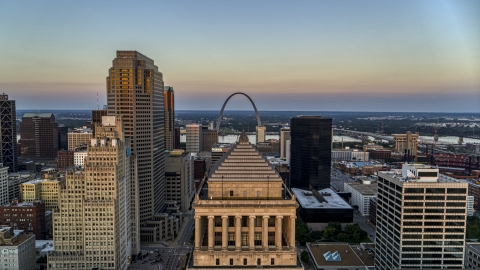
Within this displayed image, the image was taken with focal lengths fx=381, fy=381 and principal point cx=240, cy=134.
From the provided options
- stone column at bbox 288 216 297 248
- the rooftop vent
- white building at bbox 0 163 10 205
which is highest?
stone column at bbox 288 216 297 248

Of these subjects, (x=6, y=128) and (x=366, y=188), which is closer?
(x=366, y=188)

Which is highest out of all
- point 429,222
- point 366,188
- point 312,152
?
point 312,152

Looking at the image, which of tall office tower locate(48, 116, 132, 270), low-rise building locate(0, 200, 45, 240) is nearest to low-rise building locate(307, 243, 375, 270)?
tall office tower locate(48, 116, 132, 270)

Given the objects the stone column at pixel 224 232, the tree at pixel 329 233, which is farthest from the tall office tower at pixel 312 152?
the stone column at pixel 224 232

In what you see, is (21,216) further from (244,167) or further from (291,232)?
(291,232)

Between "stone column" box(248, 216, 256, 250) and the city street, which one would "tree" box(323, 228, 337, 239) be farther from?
"stone column" box(248, 216, 256, 250)

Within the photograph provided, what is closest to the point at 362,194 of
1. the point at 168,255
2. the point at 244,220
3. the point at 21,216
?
the point at 168,255
